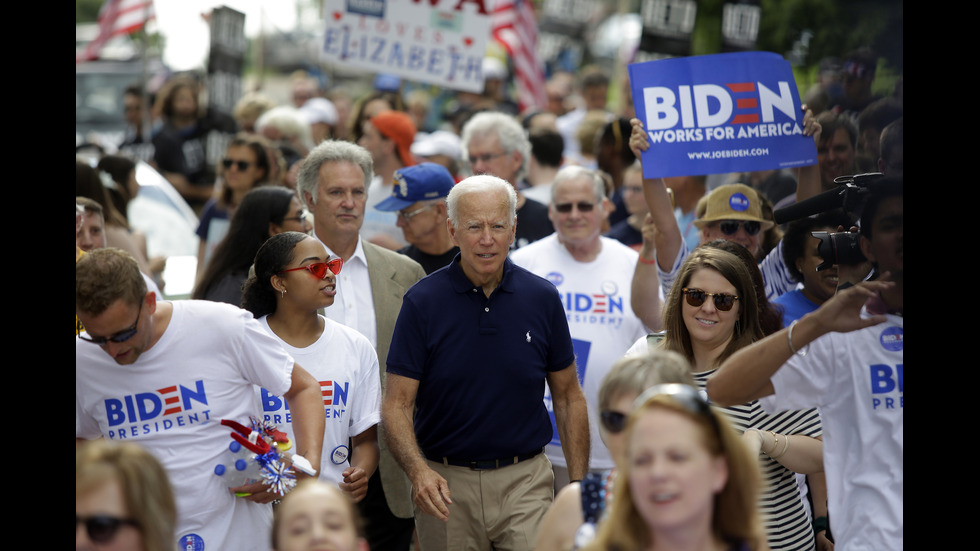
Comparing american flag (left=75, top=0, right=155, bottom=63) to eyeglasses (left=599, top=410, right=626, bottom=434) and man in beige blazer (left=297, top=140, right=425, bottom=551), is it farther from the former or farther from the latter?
eyeglasses (left=599, top=410, right=626, bottom=434)

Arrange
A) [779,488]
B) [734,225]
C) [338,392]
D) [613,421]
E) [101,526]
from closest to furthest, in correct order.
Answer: [101,526]
[613,421]
[779,488]
[338,392]
[734,225]

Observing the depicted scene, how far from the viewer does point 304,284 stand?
4.56 metres

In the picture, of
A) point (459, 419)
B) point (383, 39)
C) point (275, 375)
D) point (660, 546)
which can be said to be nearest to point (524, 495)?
point (459, 419)

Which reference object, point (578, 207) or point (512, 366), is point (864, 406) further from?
point (578, 207)

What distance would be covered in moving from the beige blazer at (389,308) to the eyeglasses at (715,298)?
1580 millimetres

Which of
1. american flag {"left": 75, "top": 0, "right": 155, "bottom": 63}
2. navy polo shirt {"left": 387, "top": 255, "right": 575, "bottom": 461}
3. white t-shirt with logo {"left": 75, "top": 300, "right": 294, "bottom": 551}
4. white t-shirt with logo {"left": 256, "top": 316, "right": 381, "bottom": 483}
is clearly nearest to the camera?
white t-shirt with logo {"left": 75, "top": 300, "right": 294, "bottom": 551}

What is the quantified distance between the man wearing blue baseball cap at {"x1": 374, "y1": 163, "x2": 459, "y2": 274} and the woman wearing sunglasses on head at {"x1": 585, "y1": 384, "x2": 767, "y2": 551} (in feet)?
11.2

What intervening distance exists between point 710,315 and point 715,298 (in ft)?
0.23

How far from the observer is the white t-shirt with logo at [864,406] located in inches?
136

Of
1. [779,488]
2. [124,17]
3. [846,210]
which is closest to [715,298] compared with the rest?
[846,210]

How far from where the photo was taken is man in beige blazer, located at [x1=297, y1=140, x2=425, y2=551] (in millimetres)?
5309

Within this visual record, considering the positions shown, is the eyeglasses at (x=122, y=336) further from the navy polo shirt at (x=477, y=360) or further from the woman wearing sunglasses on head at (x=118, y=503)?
the navy polo shirt at (x=477, y=360)

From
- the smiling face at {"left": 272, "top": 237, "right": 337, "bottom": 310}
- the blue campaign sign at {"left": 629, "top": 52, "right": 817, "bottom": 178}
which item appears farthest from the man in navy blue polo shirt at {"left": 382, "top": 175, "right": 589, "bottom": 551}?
the blue campaign sign at {"left": 629, "top": 52, "right": 817, "bottom": 178}
